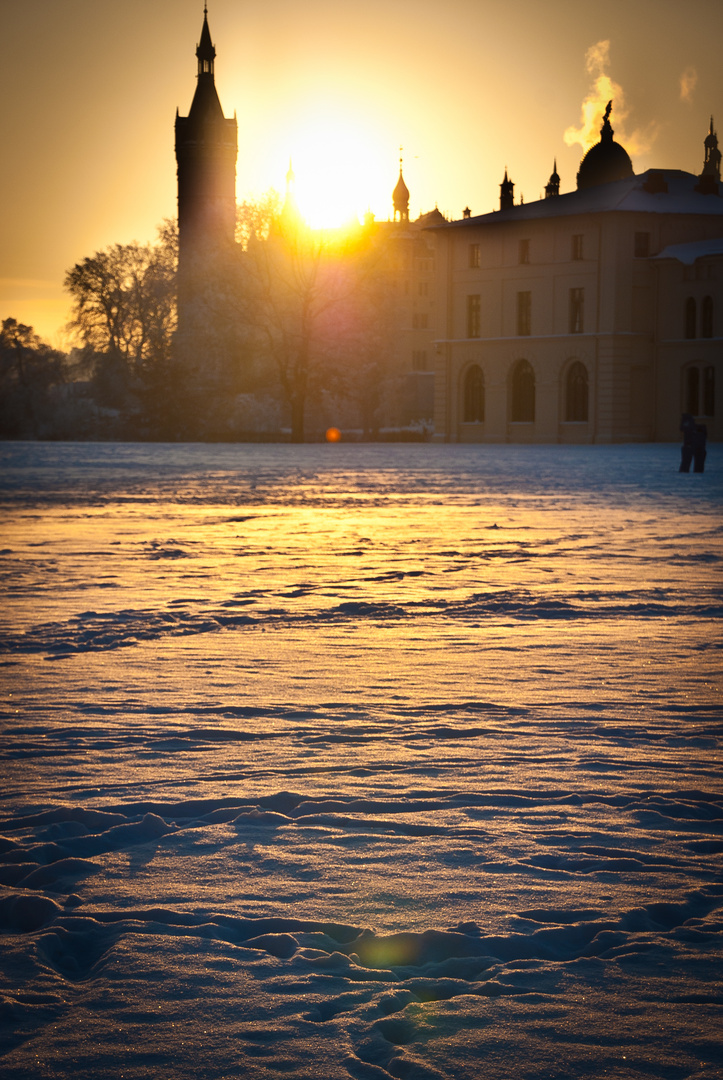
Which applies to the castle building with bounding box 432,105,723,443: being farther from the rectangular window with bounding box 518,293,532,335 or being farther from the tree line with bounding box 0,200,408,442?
the tree line with bounding box 0,200,408,442

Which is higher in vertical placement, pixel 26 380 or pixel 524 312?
pixel 524 312

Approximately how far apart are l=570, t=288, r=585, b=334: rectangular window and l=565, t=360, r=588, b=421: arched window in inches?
71.1

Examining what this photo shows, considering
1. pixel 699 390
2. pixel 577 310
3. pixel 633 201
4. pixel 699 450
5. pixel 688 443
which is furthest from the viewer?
pixel 577 310

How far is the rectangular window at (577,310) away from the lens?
65.8 meters

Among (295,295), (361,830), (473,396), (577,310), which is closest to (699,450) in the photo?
(361,830)

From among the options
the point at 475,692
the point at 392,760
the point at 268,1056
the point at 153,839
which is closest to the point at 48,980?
the point at 268,1056

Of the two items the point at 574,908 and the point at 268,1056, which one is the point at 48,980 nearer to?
the point at 268,1056

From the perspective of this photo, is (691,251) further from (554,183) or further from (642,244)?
(554,183)

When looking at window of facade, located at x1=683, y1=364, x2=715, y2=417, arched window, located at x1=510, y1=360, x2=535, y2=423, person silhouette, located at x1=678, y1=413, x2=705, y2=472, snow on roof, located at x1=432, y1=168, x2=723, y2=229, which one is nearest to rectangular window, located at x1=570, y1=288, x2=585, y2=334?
arched window, located at x1=510, y1=360, x2=535, y2=423

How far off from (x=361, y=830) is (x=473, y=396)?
222 feet

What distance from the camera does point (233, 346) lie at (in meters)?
62.0

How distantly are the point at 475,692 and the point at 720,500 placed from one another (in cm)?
1578

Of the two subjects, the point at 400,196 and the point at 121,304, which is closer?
the point at 121,304

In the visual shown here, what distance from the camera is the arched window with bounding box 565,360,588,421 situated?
6525cm
